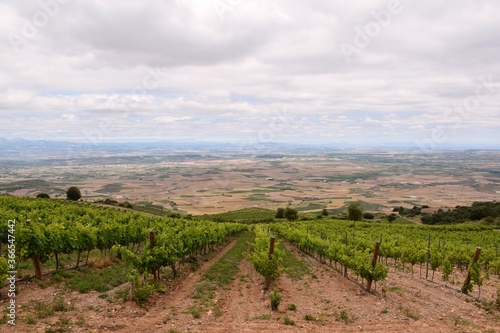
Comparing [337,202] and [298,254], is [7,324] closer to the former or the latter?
[298,254]

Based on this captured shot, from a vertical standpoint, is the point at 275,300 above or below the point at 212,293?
above

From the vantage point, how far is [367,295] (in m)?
14.8

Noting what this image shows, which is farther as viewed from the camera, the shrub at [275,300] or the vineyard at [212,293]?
the shrub at [275,300]

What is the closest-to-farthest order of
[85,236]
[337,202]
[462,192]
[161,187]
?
[85,236] → [337,202] → [462,192] → [161,187]

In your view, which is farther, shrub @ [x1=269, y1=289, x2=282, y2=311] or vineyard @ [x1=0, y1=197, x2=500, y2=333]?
shrub @ [x1=269, y1=289, x2=282, y2=311]

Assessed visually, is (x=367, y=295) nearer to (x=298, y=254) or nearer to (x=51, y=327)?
(x=51, y=327)

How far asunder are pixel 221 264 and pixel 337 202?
104 metres

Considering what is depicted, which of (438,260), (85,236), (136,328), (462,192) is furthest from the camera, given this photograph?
(462,192)

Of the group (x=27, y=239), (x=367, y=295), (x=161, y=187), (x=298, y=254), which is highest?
(x=27, y=239)

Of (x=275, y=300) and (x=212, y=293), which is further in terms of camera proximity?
(x=212, y=293)

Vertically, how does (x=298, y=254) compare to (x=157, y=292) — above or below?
below

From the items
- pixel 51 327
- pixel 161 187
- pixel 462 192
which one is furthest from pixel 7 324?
pixel 462 192

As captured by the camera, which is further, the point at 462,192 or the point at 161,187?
the point at 161,187

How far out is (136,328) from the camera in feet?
33.4
